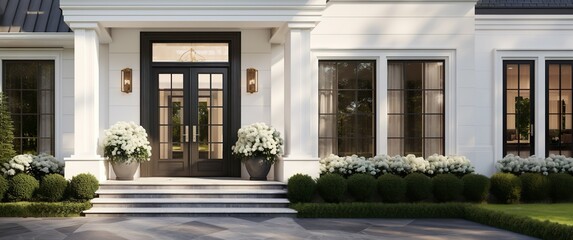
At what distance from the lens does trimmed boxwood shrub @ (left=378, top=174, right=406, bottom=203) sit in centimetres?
1078

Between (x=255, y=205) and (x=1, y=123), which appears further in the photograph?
(x=1, y=123)

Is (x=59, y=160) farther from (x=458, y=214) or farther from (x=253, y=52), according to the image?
(x=458, y=214)

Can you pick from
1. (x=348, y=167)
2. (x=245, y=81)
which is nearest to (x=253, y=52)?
(x=245, y=81)

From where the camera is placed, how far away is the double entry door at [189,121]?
12508mm

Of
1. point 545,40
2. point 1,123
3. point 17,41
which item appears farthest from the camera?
point 545,40

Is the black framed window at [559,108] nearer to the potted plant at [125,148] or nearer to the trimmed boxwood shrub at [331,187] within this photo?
the trimmed boxwood shrub at [331,187]

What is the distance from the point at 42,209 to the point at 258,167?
12.0 ft

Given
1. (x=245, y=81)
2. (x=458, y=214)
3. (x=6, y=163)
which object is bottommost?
(x=458, y=214)

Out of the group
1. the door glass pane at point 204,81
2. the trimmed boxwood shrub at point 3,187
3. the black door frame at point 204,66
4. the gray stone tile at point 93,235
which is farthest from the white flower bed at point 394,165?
the trimmed boxwood shrub at point 3,187

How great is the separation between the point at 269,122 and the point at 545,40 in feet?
19.0

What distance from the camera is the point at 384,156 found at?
38.6 feet

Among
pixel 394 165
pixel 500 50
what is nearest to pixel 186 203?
pixel 394 165

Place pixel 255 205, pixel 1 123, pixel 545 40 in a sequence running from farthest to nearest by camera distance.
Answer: pixel 545 40 → pixel 1 123 → pixel 255 205

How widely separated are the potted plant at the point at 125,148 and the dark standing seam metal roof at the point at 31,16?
238cm
